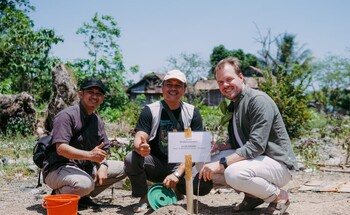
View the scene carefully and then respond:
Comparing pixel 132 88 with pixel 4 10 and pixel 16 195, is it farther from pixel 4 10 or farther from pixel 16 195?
pixel 16 195

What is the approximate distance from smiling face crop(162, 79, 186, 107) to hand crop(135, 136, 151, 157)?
491mm

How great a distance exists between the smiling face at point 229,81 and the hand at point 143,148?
0.85 metres

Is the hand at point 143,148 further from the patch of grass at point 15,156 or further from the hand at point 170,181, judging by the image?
the patch of grass at point 15,156

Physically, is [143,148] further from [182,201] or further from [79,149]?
[182,201]

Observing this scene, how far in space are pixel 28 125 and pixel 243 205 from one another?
8461 mm

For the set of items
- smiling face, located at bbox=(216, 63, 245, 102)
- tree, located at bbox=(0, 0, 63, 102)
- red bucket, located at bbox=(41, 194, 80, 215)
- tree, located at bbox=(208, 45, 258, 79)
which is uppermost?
tree, located at bbox=(208, 45, 258, 79)

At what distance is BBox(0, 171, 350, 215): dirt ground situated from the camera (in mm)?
3930

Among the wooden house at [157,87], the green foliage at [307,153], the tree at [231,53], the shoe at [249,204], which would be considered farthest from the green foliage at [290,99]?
the tree at [231,53]

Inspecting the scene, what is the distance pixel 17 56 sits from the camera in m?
14.7

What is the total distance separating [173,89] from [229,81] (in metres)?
0.57

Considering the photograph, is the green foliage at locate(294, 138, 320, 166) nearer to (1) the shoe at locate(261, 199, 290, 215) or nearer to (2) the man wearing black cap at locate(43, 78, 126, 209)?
(1) the shoe at locate(261, 199, 290, 215)

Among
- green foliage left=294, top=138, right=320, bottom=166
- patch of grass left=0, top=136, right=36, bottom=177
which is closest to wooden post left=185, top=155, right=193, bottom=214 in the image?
patch of grass left=0, top=136, right=36, bottom=177

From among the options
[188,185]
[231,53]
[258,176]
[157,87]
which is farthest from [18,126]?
[231,53]

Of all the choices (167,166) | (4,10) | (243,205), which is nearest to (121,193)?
(167,166)
